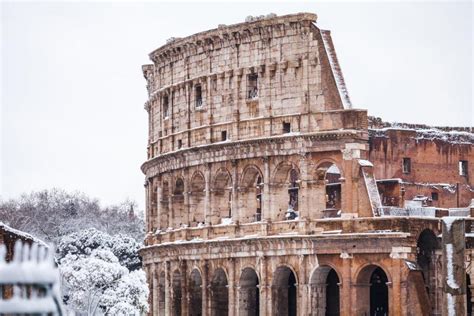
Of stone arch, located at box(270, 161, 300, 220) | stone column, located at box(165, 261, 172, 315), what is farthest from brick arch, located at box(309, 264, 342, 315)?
stone column, located at box(165, 261, 172, 315)

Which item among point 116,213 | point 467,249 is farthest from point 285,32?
point 116,213

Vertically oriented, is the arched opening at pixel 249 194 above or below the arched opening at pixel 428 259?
above

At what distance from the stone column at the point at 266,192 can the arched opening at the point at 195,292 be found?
5.65m

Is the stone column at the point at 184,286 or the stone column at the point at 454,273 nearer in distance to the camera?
the stone column at the point at 454,273

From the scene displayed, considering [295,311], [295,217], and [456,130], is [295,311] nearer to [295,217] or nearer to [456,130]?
[295,217]

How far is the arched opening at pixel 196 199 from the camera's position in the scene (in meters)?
45.2

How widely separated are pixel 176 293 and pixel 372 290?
997 cm

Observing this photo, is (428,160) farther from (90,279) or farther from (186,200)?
(90,279)

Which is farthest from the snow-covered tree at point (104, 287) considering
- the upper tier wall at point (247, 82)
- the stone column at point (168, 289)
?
the upper tier wall at point (247, 82)

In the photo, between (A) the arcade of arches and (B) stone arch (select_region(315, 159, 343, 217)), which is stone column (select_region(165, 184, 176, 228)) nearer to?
(A) the arcade of arches

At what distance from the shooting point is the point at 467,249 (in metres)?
37.9

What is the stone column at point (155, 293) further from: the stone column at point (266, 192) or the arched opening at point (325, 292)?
the arched opening at point (325, 292)

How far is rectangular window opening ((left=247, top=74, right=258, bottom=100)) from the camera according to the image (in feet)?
139

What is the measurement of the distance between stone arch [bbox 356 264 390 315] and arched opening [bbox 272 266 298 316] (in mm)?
2926
